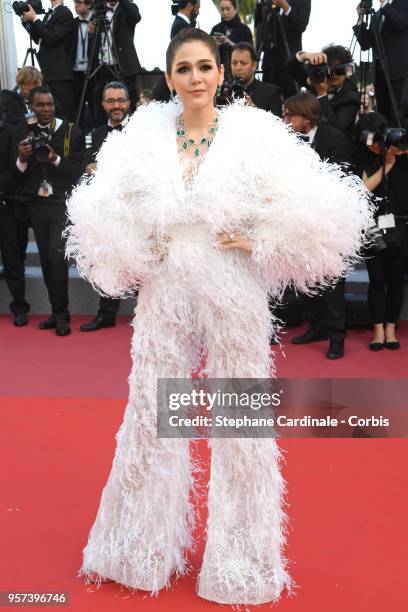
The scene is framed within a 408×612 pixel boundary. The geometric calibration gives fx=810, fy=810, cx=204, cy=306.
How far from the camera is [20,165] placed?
19.4ft

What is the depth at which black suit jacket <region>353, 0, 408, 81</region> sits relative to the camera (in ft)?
21.0

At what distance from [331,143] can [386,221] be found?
617mm

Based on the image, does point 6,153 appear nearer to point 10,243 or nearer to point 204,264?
point 10,243

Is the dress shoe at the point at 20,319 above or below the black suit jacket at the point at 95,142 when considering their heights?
below

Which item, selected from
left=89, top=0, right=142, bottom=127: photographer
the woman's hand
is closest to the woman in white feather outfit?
the woman's hand

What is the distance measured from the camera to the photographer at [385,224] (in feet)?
17.1

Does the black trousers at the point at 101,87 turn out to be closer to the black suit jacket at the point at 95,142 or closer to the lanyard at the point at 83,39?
the lanyard at the point at 83,39

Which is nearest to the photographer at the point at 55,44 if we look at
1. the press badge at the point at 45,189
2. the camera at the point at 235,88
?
the press badge at the point at 45,189

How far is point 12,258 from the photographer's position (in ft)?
20.6

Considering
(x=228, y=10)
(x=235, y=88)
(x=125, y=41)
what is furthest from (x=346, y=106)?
(x=125, y=41)

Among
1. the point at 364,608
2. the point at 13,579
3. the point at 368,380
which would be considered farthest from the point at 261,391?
the point at 368,380

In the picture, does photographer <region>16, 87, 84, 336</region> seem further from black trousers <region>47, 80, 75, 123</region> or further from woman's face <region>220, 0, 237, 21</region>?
woman's face <region>220, 0, 237, 21</region>

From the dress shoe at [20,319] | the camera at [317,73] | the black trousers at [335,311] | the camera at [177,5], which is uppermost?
the camera at [177,5]

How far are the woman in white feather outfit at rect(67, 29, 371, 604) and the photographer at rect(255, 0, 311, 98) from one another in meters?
4.64
